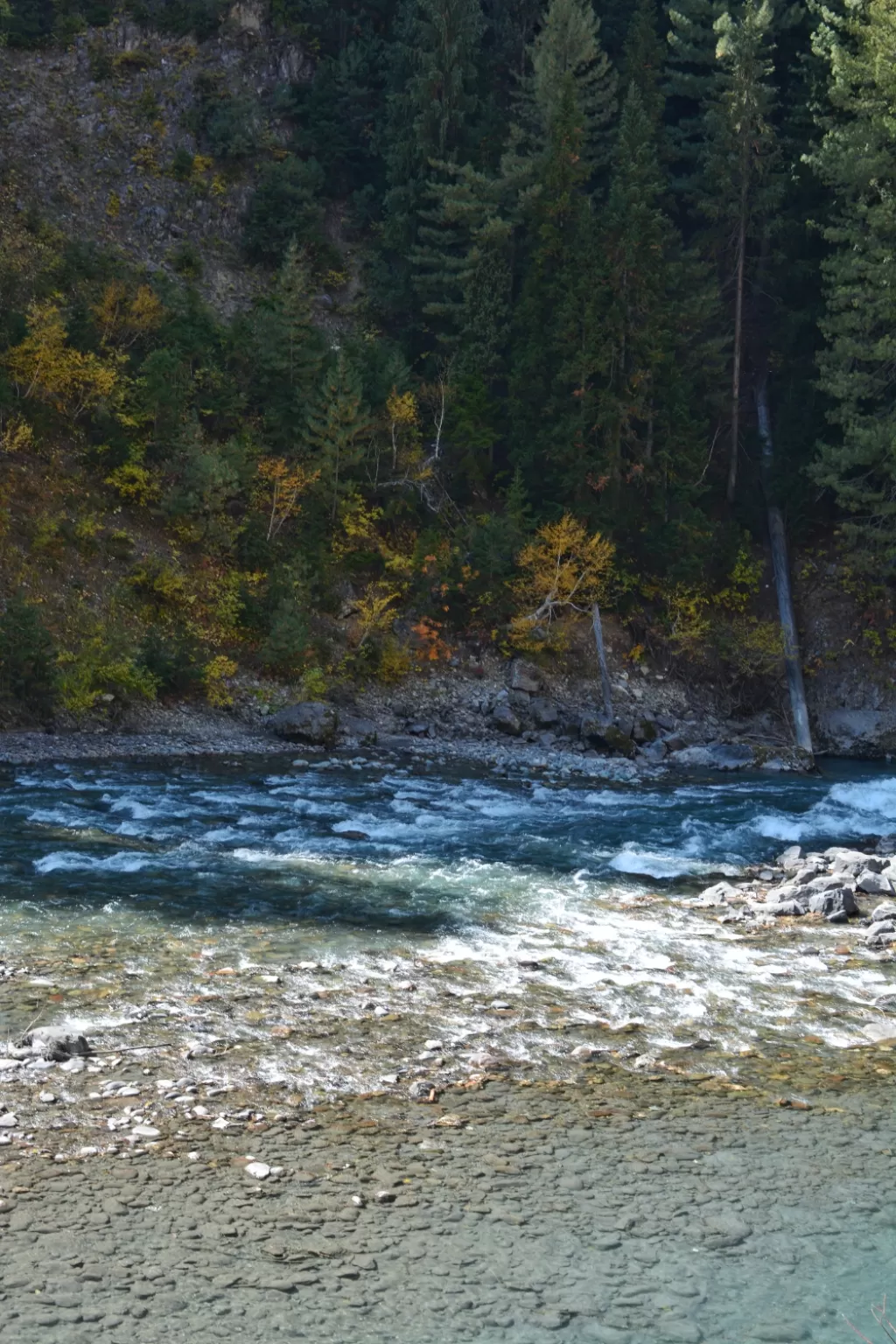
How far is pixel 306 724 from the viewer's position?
85.4 ft

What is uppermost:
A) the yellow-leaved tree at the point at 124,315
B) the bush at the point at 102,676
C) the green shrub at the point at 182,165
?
the green shrub at the point at 182,165

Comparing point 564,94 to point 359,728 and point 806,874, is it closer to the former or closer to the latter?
point 359,728

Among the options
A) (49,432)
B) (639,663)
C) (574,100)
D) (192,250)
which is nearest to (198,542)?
(49,432)

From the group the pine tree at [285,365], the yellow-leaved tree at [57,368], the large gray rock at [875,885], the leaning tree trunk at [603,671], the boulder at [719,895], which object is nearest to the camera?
the boulder at [719,895]

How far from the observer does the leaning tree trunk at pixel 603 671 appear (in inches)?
1176

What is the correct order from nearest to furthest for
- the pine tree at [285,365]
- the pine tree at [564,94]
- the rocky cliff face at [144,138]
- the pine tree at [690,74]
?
the pine tree at [285,365] → the pine tree at [564,94] → the pine tree at [690,74] → the rocky cliff face at [144,138]

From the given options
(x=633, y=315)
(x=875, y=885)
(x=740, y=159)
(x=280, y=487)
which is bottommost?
(x=875, y=885)

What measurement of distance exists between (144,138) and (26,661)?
27.9m

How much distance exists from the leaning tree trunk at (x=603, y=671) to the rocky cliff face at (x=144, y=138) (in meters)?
17.8

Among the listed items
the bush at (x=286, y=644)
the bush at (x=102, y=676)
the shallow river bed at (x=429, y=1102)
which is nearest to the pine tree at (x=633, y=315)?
the bush at (x=286, y=644)

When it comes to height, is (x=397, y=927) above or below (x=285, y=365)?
below

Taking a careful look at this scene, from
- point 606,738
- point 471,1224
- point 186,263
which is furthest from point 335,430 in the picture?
point 471,1224

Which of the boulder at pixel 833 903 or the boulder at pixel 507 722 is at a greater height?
the boulder at pixel 507 722

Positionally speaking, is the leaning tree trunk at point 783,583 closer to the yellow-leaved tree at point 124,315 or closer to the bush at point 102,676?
the bush at point 102,676
